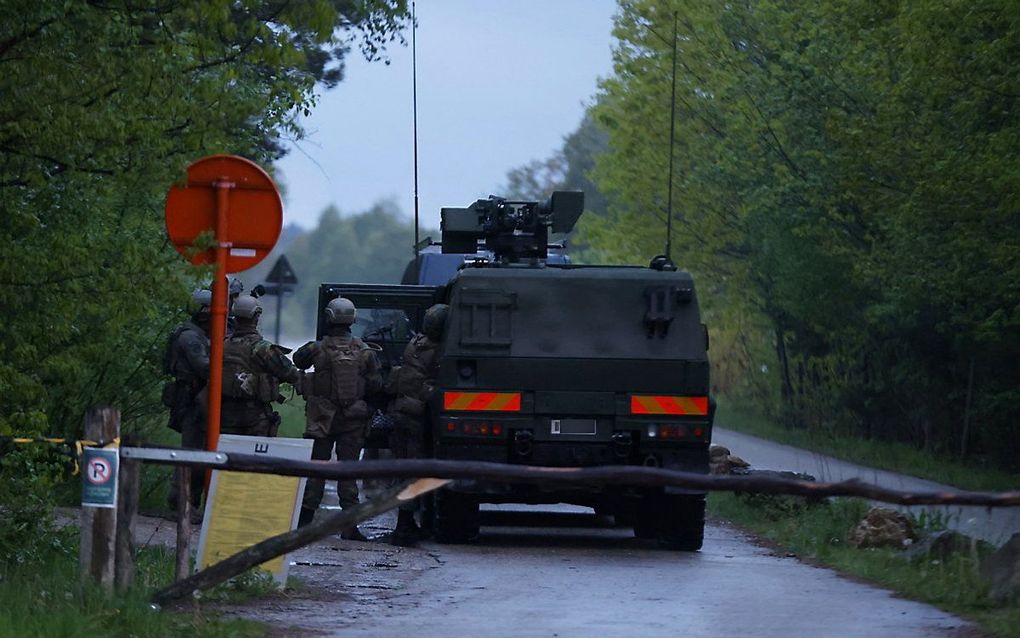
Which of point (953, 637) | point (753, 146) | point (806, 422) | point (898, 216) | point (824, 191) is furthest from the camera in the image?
point (806, 422)

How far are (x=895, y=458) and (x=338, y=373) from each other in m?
15.2

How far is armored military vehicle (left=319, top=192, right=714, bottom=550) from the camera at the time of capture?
14180 mm

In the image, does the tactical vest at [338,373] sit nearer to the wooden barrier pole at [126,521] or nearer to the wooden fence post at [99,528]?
the wooden barrier pole at [126,521]

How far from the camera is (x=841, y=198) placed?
27.5 meters

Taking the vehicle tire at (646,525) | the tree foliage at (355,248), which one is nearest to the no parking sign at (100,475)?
the vehicle tire at (646,525)

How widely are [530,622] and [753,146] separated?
22.4 meters

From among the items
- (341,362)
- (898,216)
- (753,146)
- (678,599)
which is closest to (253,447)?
(678,599)

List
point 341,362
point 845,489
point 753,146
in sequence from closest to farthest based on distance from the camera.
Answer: point 845,489 → point 341,362 → point 753,146

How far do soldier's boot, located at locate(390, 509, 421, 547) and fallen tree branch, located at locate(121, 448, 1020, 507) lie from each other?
629 cm

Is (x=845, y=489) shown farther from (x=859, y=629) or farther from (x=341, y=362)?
(x=341, y=362)

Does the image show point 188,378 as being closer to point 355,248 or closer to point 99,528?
point 99,528

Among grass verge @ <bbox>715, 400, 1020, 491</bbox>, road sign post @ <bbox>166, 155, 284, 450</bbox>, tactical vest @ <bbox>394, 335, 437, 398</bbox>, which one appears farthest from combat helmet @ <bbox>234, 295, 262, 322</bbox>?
grass verge @ <bbox>715, 400, 1020, 491</bbox>

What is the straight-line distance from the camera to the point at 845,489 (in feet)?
26.7

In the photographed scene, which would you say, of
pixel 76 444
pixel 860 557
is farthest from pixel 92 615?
pixel 860 557
